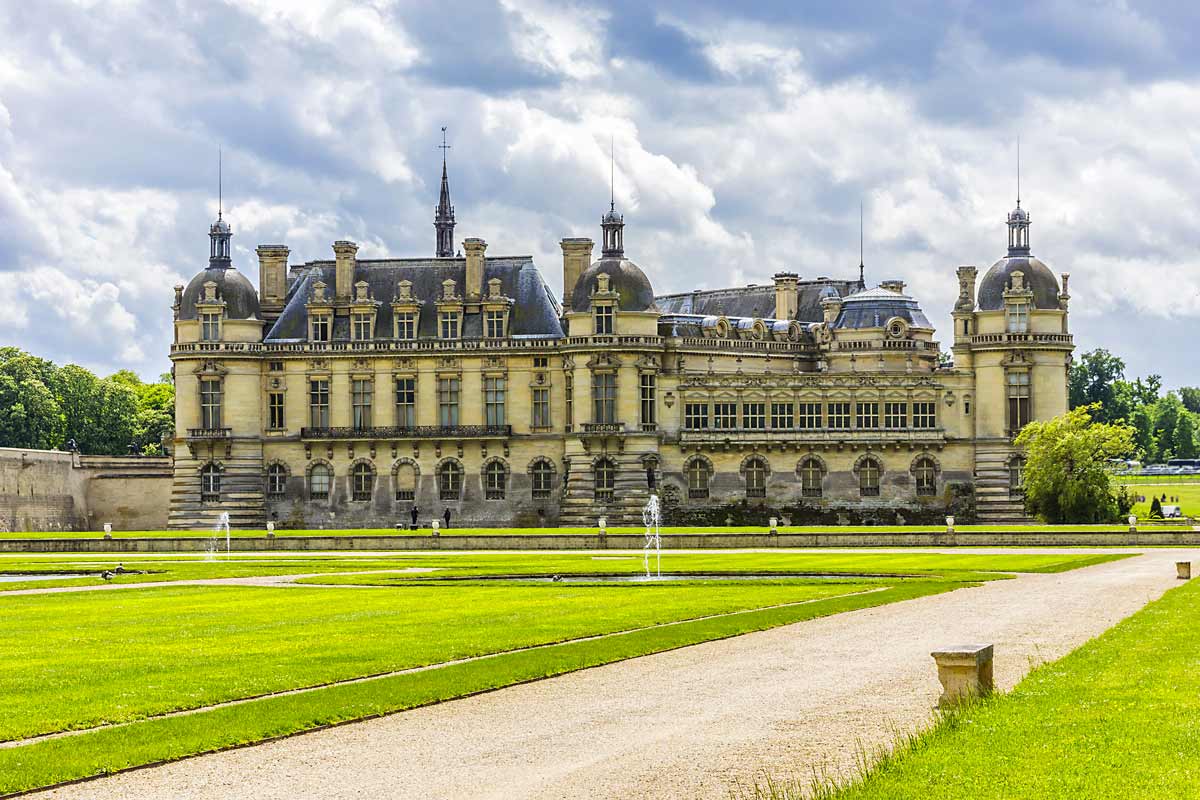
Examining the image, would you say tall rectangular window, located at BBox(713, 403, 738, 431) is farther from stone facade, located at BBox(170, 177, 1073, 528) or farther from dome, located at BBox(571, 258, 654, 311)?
dome, located at BBox(571, 258, 654, 311)

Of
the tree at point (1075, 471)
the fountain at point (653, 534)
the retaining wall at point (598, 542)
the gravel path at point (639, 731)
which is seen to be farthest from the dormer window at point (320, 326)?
the gravel path at point (639, 731)

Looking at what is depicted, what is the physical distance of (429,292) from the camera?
101688 millimetres

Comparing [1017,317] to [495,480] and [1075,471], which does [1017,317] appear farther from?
[495,480]

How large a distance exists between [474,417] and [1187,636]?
7296 centimetres

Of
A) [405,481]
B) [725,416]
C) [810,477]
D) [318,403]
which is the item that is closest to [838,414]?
[810,477]

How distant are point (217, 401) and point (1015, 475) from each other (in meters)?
43.0

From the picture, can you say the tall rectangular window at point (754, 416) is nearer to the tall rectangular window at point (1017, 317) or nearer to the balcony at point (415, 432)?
the balcony at point (415, 432)

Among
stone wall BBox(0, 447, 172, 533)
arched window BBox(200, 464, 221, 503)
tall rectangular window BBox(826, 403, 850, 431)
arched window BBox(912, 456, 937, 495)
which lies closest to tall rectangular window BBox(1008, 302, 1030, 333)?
arched window BBox(912, 456, 937, 495)

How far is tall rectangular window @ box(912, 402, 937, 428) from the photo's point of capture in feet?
319

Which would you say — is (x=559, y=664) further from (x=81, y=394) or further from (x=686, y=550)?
(x=81, y=394)

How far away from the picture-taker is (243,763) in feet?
61.0

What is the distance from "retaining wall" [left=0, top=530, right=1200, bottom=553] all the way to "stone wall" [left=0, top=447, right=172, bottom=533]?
83.6ft

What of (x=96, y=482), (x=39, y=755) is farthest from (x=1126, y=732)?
(x=96, y=482)

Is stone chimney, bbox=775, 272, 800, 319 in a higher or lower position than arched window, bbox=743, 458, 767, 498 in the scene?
higher
